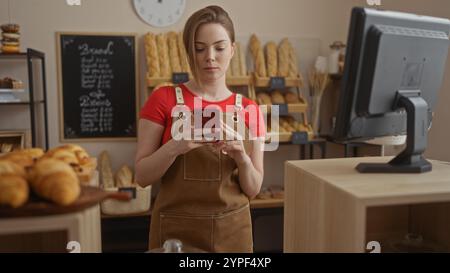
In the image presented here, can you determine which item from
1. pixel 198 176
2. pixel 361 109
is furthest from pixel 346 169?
pixel 198 176

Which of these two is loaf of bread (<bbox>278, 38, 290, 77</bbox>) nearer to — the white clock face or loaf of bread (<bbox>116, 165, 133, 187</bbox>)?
the white clock face

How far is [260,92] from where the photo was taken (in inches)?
126

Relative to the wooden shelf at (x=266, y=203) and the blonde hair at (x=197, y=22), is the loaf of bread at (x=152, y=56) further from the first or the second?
the blonde hair at (x=197, y=22)

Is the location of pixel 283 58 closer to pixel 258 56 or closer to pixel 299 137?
pixel 258 56

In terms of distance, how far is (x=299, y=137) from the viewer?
9.68 feet

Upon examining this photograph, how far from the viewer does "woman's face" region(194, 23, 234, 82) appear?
124 cm

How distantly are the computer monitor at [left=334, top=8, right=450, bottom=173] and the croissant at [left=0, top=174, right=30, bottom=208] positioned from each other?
738mm

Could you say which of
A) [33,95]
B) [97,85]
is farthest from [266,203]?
[33,95]

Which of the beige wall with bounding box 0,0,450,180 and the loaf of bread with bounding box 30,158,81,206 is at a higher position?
the beige wall with bounding box 0,0,450,180

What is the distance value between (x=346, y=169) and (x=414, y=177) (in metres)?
0.17

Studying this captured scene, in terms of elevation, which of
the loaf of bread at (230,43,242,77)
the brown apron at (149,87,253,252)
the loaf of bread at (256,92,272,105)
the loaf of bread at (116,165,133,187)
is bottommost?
the loaf of bread at (116,165,133,187)

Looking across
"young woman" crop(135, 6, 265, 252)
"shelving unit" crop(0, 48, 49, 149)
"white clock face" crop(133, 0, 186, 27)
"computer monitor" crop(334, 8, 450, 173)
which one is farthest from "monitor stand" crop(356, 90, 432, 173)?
"white clock face" crop(133, 0, 186, 27)

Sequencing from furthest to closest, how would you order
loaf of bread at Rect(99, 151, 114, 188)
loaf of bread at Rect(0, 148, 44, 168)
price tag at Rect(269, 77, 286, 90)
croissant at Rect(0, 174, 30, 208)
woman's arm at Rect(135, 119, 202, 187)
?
1. price tag at Rect(269, 77, 286, 90)
2. loaf of bread at Rect(99, 151, 114, 188)
3. woman's arm at Rect(135, 119, 202, 187)
4. loaf of bread at Rect(0, 148, 44, 168)
5. croissant at Rect(0, 174, 30, 208)

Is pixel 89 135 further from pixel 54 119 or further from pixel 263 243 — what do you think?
pixel 263 243
